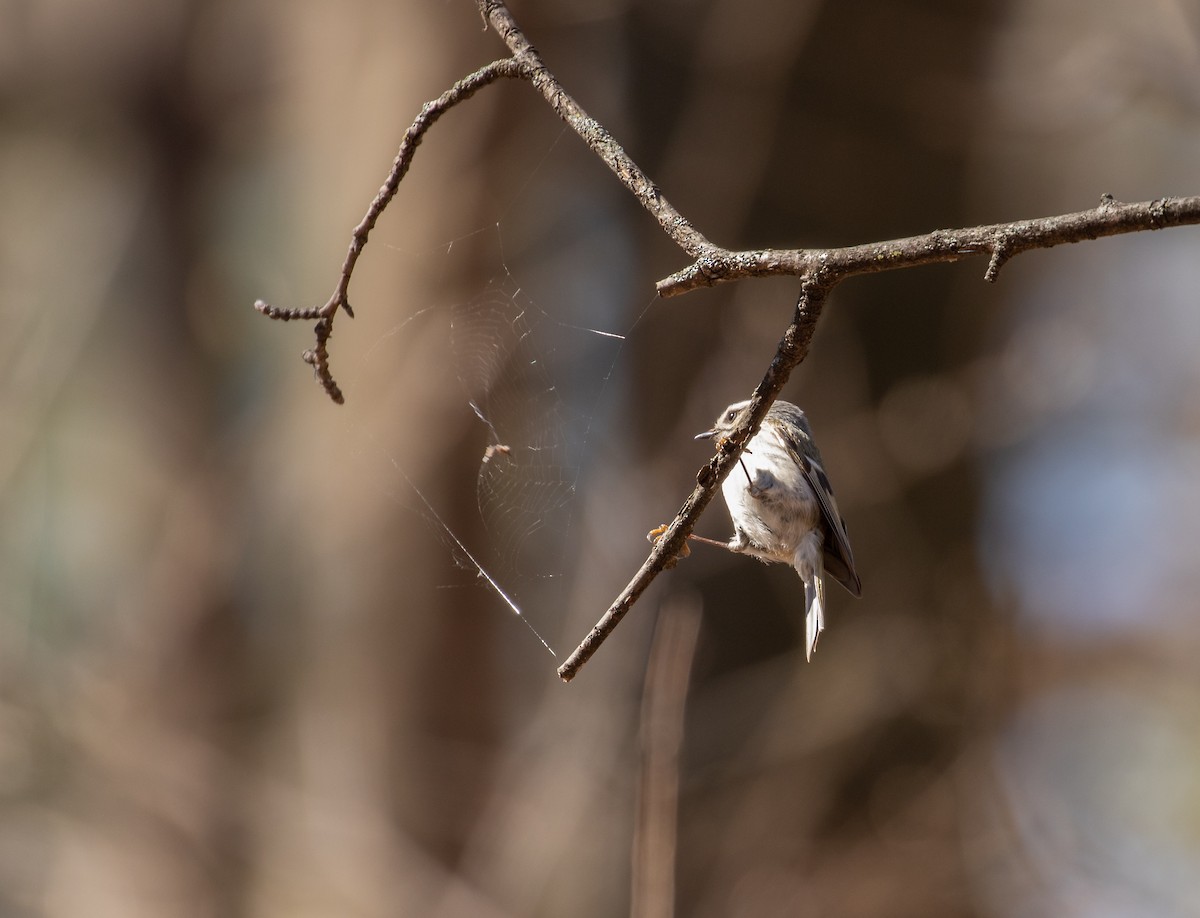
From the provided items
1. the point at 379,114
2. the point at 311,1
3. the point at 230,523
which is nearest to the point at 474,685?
the point at 230,523

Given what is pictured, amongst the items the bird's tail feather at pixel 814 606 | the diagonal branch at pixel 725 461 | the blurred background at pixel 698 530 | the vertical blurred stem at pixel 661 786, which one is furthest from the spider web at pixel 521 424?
the diagonal branch at pixel 725 461

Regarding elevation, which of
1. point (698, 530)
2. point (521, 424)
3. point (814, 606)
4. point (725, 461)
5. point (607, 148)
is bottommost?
point (698, 530)

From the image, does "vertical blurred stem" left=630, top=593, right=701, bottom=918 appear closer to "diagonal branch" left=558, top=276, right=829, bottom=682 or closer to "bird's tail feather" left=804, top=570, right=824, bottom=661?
"bird's tail feather" left=804, top=570, right=824, bottom=661

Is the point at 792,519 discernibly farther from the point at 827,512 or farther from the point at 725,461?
the point at 725,461

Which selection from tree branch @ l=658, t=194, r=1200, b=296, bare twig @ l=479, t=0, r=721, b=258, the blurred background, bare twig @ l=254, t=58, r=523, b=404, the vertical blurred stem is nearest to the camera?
tree branch @ l=658, t=194, r=1200, b=296

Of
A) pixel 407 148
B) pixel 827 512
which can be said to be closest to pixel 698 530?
pixel 827 512

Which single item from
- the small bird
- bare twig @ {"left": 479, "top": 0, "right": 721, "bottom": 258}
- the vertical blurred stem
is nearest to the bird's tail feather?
the small bird

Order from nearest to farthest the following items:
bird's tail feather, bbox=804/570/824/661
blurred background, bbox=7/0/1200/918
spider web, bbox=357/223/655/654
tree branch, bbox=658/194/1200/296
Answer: tree branch, bbox=658/194/1200/296 → bird's tail feather, bbox=804/570/824/661 → spider web, bbox=357/223/655/654 → blurred background, bbox=7/0/1200/918
